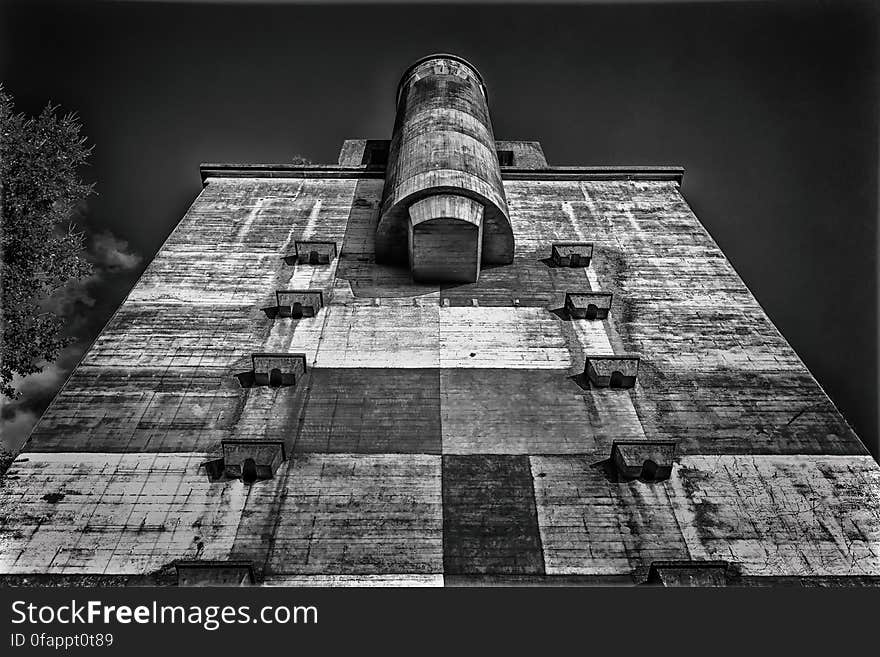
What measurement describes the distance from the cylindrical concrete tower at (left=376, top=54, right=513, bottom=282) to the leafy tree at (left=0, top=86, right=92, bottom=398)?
1099 centimetres

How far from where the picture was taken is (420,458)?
17219mm

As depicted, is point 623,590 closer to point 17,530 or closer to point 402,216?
point 17,530

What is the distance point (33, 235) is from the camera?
70.6ft

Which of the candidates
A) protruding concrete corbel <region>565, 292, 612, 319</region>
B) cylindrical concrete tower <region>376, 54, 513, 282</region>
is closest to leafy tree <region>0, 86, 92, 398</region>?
cylindrical concrete tower <region>376, 54, 513, 282</region>

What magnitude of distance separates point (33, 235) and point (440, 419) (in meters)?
14.8

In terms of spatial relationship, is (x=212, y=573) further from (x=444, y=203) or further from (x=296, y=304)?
(x=444, y=203)

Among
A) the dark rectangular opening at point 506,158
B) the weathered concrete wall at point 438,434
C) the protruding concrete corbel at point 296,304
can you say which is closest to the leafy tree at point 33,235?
the weathered concrete wall at point 438,434

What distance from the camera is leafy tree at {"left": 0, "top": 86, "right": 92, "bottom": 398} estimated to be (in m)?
21.1

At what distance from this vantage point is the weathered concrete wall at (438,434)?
49.9ft

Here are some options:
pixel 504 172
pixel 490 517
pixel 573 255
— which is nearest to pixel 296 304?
pixel 490 517

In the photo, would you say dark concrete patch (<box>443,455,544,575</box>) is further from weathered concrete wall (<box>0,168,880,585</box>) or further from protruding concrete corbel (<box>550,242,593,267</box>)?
protruding concrete corbel (<box>550,242,593,267</box>)

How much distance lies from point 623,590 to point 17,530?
1395 cm

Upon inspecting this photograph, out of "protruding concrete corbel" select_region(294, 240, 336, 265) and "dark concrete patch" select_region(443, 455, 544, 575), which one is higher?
"protruding concrete corbel" select_region(294, 240, 336, 265)

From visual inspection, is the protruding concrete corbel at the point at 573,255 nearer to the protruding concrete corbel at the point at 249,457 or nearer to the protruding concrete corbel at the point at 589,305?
the protruding concrete corbel at the point at 589,305
